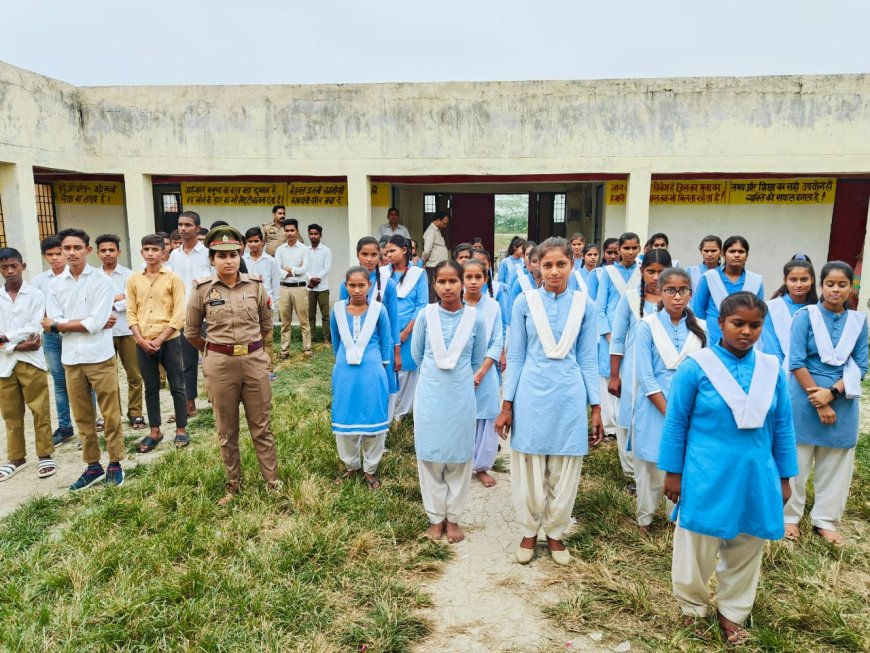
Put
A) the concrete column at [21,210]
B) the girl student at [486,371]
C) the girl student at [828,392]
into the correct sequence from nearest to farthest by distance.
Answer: the girl student at [828,392] → the girl student at [486,371] → the concrete column at [21,210]

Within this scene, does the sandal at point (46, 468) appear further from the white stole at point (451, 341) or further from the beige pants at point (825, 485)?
the beige pants at point (825, 485)

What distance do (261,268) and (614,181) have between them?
630 cm

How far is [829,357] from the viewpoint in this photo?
370 centimetres

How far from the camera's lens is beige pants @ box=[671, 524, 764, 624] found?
273 cm

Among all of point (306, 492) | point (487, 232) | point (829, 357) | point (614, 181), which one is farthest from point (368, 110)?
point (829, 357)

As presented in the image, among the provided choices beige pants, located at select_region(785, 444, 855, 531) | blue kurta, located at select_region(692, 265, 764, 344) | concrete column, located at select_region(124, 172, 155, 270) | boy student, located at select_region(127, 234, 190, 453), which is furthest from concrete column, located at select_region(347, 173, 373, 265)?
beige pants, located at select_region(785, 444, 855, 531)

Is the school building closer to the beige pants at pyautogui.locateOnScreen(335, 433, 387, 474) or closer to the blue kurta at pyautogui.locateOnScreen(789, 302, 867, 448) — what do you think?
the beige pants at pyautogui.locateOnScreen(335, 433, 387, 474)

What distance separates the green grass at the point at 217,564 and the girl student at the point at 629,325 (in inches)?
63.1

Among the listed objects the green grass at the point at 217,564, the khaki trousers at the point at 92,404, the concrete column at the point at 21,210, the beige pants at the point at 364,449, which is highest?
the concrete column at the point at 21,210

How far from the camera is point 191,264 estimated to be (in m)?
6.53

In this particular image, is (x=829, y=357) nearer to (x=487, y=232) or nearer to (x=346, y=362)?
(x=346, y=362)

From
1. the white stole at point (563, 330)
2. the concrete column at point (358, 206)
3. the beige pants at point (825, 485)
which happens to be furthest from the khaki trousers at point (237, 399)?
the concrete column at point (358, 206)

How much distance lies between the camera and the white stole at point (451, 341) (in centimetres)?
375

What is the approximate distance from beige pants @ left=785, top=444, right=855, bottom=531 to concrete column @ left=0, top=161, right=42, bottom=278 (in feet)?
32.7
